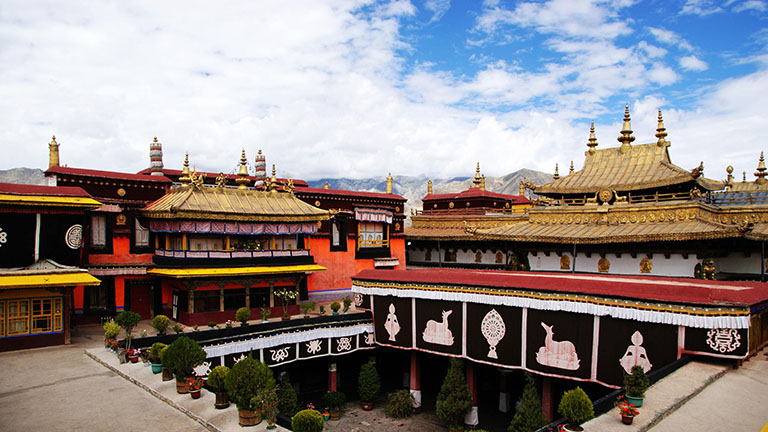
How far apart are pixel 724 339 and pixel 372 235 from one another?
2217cm

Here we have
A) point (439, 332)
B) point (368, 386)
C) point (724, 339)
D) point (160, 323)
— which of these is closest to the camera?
point (724, 339)

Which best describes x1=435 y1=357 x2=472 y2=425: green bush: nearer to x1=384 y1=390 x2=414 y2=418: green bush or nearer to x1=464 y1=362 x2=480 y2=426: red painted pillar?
x1=464 y1=362 x2=480 y2=426: red painted pillar

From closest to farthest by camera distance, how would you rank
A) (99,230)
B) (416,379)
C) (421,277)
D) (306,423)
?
(306,423) < (421,277) < (416,379) < (99,230)

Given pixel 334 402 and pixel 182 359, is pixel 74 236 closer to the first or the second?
pixel 182 359

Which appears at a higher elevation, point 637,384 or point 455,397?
point 637,384

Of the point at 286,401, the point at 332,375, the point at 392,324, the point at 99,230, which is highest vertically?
the point at 99,230

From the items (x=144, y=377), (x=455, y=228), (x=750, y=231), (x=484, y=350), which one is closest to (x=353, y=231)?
(x=455, y=228)

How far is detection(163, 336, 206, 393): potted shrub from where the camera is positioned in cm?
1330

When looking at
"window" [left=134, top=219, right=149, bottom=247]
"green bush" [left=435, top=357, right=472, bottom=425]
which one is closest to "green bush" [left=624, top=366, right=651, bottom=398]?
"green bush" [left=435, top=357, right=472, bottom=425]

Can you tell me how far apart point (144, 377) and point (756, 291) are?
1879cm

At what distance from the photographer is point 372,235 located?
33594 mm

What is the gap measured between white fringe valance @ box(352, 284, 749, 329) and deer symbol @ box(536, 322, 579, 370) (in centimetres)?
98

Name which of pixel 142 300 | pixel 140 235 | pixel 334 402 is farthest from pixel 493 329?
pixel 140 235

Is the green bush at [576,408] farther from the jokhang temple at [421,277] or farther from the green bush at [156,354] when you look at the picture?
the green bush at [156,354]
